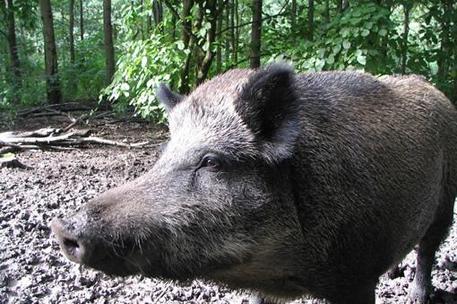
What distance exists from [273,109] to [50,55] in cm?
1040

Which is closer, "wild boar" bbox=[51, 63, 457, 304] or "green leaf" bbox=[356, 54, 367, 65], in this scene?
"wild boar" bbox=[51, 63, 457, 304]

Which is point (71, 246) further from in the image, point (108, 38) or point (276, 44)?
point (108, 38)

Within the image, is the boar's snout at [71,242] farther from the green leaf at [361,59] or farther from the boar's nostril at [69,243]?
the green leaf at [361,59]

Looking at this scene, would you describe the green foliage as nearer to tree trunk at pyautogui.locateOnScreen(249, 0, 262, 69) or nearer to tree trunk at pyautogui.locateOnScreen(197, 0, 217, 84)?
tree trunk at pyautogui.locateOnScreen(197, 0, 217, 84)

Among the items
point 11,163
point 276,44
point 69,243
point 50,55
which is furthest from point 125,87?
point 50,55

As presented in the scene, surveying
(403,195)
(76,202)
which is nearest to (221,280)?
(403,195)

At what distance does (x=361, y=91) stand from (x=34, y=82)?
478 inches

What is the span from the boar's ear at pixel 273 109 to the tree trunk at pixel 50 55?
990cm

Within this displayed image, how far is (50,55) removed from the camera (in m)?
11.7

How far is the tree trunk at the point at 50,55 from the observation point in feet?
36.8

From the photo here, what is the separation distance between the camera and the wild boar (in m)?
2.08

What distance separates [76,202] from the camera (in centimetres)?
476

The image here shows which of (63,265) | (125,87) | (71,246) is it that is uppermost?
(125,87)

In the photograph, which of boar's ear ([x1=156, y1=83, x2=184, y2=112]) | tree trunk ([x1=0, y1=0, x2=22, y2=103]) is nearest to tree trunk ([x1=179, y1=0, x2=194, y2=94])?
boar's ear ([x1=156, y1=83, x2=184, y2=112])
